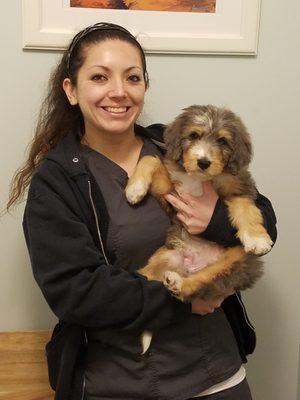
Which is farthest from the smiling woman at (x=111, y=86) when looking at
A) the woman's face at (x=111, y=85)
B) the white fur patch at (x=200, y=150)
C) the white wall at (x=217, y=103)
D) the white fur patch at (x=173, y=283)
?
the white fur patch at (x=173, y=283)

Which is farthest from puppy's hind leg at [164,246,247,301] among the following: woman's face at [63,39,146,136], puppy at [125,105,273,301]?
woman's face at [63,39,146,136]

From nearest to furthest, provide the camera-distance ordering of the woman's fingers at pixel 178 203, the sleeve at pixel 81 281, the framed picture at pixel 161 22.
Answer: the sleeve at pixel 81 281, the woman's fingers at pixel 178 203, the framed picture at pixel 161 22

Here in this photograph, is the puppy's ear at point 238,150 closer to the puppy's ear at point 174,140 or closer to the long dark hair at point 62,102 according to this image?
the puppy's ear at point 174,140

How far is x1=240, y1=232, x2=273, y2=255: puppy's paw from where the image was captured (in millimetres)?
1465

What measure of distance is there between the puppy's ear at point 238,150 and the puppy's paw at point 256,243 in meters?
0.21

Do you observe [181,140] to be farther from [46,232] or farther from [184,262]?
[46,232]

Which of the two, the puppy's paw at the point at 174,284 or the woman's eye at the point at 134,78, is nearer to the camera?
the puppy's paw at the point at 174,284

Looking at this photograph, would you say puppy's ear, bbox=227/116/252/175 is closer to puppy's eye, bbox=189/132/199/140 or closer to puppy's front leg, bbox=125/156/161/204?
puppy's eye, bbox=189/132/199/140

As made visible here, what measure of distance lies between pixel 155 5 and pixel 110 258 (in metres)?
0.96

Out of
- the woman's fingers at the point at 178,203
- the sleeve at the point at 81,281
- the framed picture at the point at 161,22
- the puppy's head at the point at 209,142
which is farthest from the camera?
the framed picture at the point at 161,22

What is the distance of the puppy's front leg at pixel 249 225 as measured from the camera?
1471 mm

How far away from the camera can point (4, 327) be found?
200cm

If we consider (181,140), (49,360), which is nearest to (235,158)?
(181,140)

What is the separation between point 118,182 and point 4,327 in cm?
86
